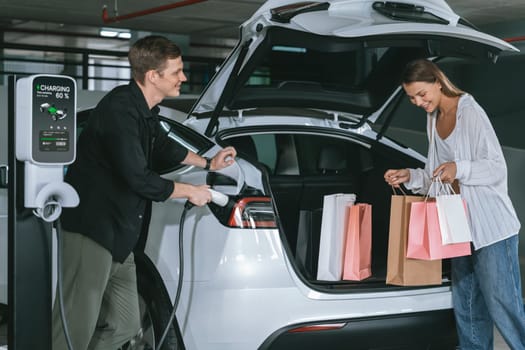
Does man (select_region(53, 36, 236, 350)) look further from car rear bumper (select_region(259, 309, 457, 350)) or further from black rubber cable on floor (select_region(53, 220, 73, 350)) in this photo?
car rear bumper (select_region(259, 309, 457, 350))

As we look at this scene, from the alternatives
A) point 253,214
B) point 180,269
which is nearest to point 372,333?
point 253,214

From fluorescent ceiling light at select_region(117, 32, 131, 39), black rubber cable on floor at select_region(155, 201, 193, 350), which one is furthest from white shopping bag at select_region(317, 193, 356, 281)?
fluorescent ceiling light at select_region(117, 32, 131, 39)

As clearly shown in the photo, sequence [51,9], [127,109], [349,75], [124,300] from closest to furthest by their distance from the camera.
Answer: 1. [127,109]
2. [124,300]
3. [349,75]
4. [51,9]

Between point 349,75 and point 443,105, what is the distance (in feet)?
2.23

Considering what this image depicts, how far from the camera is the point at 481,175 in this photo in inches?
127

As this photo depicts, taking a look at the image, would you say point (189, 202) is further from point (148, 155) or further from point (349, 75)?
point (349, 75)

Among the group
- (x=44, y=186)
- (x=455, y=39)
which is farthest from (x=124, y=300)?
(x=455, y=39)

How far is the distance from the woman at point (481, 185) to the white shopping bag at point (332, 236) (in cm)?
43

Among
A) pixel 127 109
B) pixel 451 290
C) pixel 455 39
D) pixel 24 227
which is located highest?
pixel 455 39

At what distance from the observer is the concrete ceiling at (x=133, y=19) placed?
10.5 m

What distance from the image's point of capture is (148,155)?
3.00 m

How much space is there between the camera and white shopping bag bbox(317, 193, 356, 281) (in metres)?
3.46

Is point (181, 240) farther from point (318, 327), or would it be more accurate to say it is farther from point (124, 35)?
point (124, 35)

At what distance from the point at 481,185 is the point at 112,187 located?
142 centimetres
